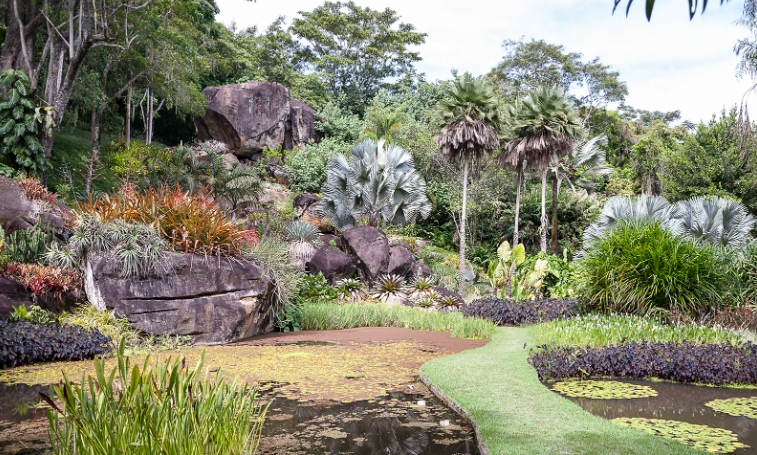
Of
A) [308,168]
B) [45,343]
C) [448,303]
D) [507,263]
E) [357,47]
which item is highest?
[357,47]

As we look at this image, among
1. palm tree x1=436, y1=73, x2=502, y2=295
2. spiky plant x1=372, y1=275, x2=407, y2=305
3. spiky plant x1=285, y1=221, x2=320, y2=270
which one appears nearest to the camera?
spiky plant x1=372, y1=275, x2=407, y2=305

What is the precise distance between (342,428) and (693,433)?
3075 millimetres

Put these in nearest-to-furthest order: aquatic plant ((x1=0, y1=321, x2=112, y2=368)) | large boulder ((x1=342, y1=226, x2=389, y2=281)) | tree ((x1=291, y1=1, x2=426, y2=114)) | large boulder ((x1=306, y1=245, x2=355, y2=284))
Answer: aquatic plant ((x1=0, y1=321, x2=112, y2=368))
large boulder ((x1=306, y1=245, x2=355, y2=284))
large boulder ((x1=342, y1=226, x2=389, y2=281))
tree ((x1=291, y1=1, x2=426, y2=114))

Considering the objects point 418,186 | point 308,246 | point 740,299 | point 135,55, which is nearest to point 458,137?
point 418,186

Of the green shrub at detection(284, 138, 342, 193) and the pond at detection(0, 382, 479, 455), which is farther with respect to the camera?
the green shrub at detection(284, 138, 342, 193)

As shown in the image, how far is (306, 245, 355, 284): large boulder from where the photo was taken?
55.6 feet

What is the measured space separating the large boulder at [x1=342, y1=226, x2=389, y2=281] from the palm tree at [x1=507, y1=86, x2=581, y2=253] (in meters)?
6.71

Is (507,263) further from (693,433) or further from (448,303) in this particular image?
(693,433)

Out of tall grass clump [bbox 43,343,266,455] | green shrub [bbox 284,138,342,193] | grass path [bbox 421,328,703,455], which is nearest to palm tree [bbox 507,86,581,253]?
green shrub [bbox 284,138,342,193]

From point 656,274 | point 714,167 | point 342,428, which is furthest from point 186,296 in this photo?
point 714,167

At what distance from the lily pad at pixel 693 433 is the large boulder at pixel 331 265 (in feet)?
40.2

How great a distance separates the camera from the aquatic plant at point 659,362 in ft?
22.7

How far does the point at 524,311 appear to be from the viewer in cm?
1260

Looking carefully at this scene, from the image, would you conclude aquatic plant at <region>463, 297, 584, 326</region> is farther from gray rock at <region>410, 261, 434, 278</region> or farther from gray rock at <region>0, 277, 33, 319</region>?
gray rock at <region>0, 277, 33, 319</region>
